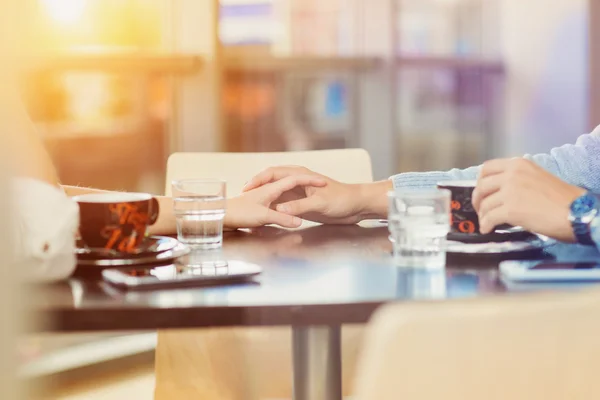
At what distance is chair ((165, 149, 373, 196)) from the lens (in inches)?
70.9

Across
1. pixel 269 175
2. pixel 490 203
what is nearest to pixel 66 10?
pixel 269 175

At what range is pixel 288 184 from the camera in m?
1.34

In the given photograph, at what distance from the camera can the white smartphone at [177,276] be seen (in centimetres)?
87

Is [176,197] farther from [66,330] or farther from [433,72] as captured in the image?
[433,72]

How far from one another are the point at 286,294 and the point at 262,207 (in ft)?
1.64

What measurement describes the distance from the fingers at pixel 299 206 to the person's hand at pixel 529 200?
0.34 m

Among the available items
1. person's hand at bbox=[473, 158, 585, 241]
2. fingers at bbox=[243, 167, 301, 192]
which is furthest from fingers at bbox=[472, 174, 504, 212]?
fingers at bbox=[243, 167, 301, 192]

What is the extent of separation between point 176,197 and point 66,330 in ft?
1.37

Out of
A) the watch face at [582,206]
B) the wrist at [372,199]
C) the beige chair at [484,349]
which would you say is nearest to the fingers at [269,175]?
the wrist at [372,199]

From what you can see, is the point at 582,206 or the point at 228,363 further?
the point at 228,363

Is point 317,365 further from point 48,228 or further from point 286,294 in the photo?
point 48,228

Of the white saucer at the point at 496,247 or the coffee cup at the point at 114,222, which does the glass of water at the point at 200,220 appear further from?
the white saucer at the point at 496,247

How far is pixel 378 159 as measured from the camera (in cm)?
405

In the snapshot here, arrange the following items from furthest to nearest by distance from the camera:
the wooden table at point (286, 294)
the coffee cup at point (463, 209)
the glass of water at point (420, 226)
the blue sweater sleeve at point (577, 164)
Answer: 1. the blue sweater sleeve at point (577, 164)
2. the coffee cup at point (463, 209)
3. the glass of water at point (420, 226)
4. the wooden table at point (286, 294)
